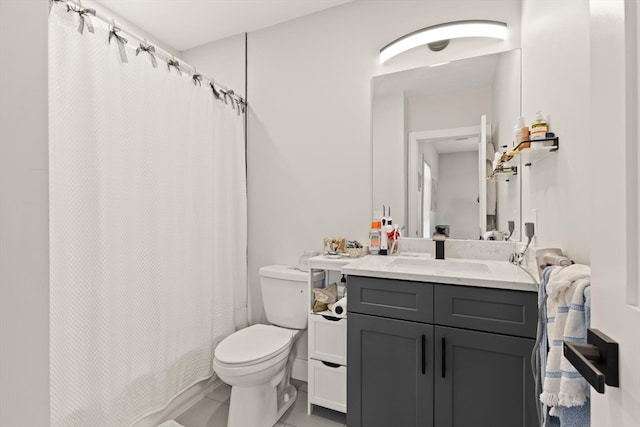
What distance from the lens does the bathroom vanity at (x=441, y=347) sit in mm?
1212

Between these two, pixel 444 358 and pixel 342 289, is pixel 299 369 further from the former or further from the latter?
pixel 444 358

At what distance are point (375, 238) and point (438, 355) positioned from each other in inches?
31.5

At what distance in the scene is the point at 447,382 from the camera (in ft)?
4.27

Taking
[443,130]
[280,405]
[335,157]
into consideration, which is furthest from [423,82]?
[280,405]

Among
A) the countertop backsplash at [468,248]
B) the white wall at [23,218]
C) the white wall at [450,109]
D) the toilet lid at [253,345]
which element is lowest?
the toilet lid at [253,345]

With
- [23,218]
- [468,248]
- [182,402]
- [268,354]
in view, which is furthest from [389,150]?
[182,402]

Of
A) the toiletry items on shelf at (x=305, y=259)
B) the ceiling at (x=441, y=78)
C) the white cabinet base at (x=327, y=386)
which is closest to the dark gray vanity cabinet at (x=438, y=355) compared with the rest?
the white cabinet base at (x=327, y=386)

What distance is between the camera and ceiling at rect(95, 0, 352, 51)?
6.94 feet

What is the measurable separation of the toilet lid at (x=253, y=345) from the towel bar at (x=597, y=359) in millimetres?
1476

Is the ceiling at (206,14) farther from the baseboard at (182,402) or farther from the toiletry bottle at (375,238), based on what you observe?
the baseboard at (182,402)

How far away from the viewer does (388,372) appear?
1423mm

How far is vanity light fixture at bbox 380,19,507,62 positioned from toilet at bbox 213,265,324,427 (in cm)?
151

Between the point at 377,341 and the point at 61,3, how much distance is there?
6.54 ft

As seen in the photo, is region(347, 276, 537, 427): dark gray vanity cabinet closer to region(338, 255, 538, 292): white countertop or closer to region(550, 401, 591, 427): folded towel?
region(338, 255, 538, 292): white countertop
